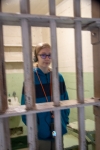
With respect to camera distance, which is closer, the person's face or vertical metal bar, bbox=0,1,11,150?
vertical metal bar, bbox=0,1,11,150

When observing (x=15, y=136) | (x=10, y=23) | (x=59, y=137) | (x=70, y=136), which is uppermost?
(x=10, y=23)

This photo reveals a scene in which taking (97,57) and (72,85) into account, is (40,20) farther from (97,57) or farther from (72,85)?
(72,85)

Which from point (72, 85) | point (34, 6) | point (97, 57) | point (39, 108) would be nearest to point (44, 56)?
point (97, 57)

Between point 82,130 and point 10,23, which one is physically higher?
point 10,23

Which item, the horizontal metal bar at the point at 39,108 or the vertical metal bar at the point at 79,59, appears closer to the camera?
the horizontal metal bar at the point at 39,108

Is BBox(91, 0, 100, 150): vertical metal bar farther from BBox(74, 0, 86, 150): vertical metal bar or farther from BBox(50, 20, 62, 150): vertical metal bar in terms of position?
BBox(50, 20, 62, 150): vertical metal bar

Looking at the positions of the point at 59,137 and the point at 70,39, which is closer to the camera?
the point at 59,137

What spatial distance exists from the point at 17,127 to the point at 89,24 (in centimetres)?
293

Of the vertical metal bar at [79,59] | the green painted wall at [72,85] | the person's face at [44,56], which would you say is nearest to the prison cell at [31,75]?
the vertical metal bar at [79,59]

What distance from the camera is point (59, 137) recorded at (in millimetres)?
912

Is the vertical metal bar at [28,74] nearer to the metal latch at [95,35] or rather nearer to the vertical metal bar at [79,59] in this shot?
the vertical metal bar at [79,59]

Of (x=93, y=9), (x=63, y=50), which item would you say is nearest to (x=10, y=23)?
(x=93, y=9)

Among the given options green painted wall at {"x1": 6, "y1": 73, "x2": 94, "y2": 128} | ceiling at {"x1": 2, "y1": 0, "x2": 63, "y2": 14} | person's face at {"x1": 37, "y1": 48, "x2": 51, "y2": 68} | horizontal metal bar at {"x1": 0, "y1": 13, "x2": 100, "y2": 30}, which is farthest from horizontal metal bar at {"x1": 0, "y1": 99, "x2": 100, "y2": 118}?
ceiling at {"x1": 2, "y1": 0, "x2": 63, "y2": 14}

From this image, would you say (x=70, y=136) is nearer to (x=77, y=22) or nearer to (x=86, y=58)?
(x=86, y=58)
